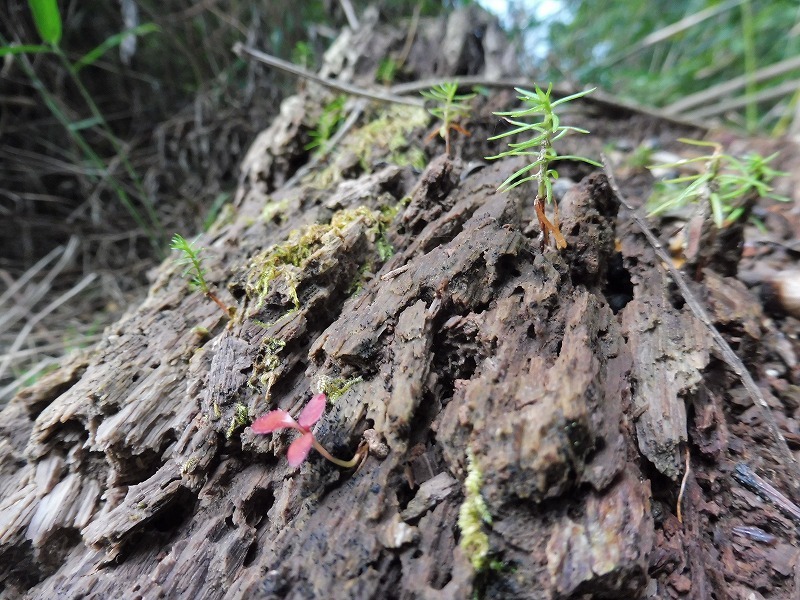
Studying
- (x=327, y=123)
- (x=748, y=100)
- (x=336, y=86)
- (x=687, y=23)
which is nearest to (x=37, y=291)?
(x=327, y=123)

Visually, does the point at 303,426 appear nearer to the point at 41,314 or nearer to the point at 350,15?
the point at 41,314

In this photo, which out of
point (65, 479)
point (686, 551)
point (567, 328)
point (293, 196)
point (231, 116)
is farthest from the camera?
point (231, 116)

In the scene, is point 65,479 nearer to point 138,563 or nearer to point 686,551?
point 138,563

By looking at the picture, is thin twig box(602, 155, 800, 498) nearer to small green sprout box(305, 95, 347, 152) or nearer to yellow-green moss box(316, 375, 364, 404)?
yellow-green moss box(316, 375, 364, 404)

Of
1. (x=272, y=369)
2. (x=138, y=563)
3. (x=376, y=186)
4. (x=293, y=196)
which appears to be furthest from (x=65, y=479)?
(x=376, y=186)

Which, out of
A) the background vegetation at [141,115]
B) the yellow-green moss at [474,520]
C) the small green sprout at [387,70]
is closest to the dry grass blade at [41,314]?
the background vegetation at [141,115]

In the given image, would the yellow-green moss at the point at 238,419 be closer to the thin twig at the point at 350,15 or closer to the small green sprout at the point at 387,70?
the small green sprout at the point at 387,70
